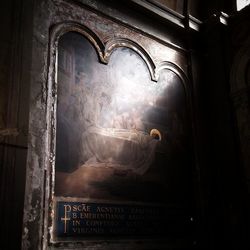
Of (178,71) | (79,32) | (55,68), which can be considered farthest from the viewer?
(178,71)

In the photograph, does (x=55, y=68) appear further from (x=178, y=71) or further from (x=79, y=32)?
(x=178, y=71)

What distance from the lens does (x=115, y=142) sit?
19.2ft

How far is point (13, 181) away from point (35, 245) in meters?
0.78

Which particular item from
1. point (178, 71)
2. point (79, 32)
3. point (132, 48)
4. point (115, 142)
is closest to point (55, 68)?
point (79, 32)

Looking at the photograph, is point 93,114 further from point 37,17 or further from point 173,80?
point 173,80

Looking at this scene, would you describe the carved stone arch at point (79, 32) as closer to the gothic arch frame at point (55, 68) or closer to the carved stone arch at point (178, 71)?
the gothic arch frame at point (55, 68)

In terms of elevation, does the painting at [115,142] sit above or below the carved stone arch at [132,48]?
→ below

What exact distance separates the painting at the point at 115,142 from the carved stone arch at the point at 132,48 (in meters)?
0.08

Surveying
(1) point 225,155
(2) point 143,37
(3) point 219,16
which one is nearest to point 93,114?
(2) point 143,37

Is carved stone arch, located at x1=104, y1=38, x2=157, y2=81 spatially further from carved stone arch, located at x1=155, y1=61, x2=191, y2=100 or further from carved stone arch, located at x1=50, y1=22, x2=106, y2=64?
carved stone arch, located at x1=155, y1=61, x2=191, y2=100

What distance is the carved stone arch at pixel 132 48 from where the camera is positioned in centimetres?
626

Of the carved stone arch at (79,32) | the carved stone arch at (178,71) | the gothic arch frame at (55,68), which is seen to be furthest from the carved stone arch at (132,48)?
the carved stone arch at (178,71)

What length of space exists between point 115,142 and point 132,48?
1.79m

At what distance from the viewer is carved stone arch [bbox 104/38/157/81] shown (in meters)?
6.26
